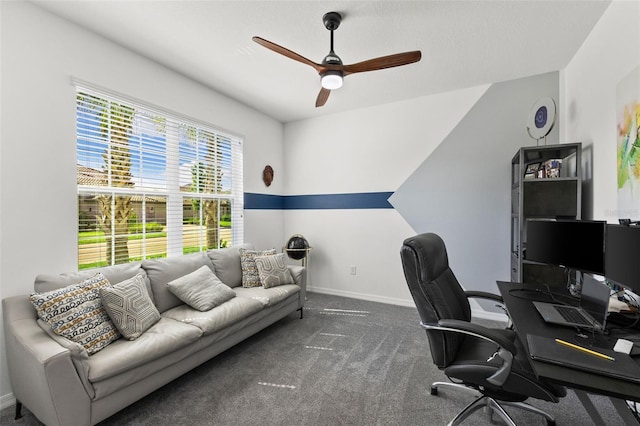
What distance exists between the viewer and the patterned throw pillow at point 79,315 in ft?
5.66

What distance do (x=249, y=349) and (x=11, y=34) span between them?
3033mm

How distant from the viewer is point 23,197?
79.7 inches

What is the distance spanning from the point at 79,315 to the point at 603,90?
4.06 m

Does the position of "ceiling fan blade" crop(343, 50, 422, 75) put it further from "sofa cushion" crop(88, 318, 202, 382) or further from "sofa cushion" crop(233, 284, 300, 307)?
"sofa cushion" crop(88, 318, 202, 382)

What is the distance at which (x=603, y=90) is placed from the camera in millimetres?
2176

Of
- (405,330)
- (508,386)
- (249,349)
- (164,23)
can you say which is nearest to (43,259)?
(249,349)

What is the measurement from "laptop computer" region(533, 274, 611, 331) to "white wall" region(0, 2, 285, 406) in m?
3.30

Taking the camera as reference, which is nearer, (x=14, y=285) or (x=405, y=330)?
(x=14, y=285)

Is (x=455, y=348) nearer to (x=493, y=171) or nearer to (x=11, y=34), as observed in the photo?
(x=493, y=171)

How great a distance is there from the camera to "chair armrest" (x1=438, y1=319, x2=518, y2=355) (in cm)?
131

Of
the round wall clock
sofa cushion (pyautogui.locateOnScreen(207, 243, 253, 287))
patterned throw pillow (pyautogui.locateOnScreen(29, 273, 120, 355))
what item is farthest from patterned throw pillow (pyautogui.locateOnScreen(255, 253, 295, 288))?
the round wall clock

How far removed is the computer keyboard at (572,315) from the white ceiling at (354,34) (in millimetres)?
2128

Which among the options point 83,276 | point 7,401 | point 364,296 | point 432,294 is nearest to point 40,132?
point 83,276

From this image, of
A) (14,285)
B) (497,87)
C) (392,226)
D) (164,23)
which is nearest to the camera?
(14,285)
